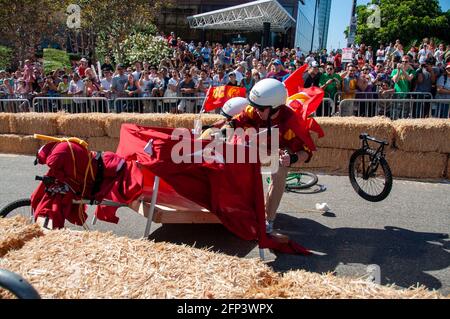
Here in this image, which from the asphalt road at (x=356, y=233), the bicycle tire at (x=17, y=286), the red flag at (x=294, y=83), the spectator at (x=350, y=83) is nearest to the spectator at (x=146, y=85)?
the spectator at (x=350, y=83)

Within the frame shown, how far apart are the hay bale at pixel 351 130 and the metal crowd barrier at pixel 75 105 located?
18.5 ft

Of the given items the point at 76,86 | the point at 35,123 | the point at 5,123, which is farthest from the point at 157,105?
the point at 5,123

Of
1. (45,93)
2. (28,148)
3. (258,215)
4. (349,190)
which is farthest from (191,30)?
(258,215)

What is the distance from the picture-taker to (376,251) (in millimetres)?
4695

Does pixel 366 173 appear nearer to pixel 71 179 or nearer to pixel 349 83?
pixel 71 179

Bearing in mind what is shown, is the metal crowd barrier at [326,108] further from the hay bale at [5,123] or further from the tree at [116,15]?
the tree at [116,15]

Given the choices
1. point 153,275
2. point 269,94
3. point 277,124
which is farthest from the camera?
point 277,124

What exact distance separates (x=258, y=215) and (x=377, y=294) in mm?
2146

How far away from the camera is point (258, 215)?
4.33 meters

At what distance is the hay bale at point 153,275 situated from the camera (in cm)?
225

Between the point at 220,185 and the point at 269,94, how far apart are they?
3.75 ft

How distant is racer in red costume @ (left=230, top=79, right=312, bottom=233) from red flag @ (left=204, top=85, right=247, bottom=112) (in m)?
1.04

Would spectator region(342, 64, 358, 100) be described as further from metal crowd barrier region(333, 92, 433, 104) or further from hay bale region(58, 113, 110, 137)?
hay bale region(58, 113, 110, 137)
